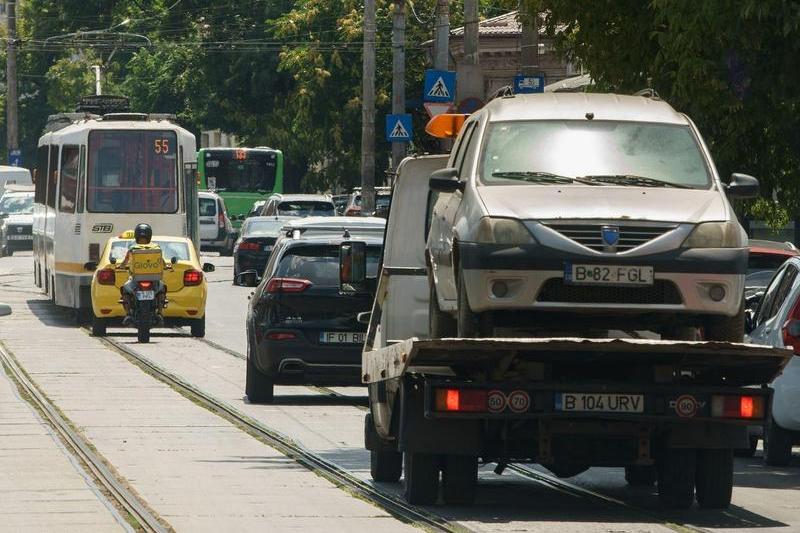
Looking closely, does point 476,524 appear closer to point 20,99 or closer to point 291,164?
point 291,164

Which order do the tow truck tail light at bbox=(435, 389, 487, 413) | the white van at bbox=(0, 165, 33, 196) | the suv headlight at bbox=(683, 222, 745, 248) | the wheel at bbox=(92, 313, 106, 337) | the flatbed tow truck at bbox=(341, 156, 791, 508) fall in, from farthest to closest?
the white van at bbox=(0, 165, 33, 196)
the wheel at bbox=(92, 313, 106, 337)
the suv headlight at bbox=(683, 222, 745, 248)
the tow truck tail light at bbox=(435, 389, 487, 413)
the flatbed tow truck at bbox=(341, 156, 791, 508)

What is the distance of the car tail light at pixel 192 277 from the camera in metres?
29.6

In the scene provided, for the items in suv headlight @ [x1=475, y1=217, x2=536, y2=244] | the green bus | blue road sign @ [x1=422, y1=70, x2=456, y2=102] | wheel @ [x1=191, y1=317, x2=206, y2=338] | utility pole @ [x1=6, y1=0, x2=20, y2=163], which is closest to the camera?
suv headlight @ [x1=475, y1=217, x2=536, y2=244]

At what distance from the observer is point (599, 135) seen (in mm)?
12281

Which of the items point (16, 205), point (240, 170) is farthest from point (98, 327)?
point (240, 170)

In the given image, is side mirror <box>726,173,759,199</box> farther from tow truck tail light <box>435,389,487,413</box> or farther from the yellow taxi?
the yellow taxi

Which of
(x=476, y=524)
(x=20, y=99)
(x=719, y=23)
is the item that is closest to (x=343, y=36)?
(x=20, y=99)

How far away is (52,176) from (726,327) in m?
26.0

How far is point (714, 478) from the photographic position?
11844 millimetres

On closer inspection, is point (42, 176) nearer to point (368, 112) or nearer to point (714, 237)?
point (368, 112)

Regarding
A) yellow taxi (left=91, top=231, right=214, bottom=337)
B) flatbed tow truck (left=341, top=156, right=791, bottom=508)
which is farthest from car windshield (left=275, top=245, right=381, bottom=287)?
yellow taxi (left=91, top=231, right=214, bottom=337)

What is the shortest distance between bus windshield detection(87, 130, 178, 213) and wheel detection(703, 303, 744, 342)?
23.4m

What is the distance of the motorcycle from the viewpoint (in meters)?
28.3

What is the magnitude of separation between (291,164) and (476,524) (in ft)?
210
